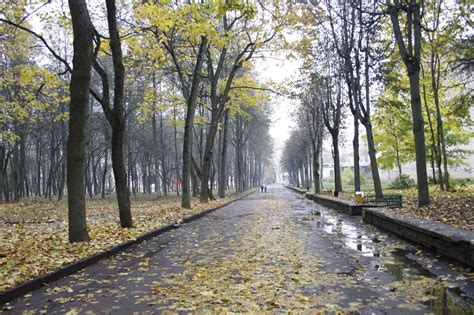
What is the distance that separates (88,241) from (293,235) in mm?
5290

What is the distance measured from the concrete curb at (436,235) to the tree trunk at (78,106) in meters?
7.59

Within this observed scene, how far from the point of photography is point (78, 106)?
9.33m

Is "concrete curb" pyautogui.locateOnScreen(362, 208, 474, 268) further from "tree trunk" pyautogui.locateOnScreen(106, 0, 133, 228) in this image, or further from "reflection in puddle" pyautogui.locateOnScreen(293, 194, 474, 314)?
"tree trunk" pyautogui.locateOnScreen(106, 0, 133, 228)

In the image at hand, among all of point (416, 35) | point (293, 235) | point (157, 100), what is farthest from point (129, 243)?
point (157, 100)

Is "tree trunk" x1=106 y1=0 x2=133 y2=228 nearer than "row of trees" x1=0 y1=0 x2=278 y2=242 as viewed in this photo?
No

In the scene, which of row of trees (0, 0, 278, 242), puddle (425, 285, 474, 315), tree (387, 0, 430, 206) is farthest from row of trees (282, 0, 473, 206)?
puddle (425, 285, 474, 315)

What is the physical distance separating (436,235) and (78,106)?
26.3 ft

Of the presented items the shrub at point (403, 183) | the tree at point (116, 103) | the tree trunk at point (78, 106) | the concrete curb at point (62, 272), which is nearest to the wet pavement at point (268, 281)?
the concrete curb at point (62, 272)

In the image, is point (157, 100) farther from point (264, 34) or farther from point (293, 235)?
point (293, 235)

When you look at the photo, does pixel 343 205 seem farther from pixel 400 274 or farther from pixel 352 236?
pixel 400 274

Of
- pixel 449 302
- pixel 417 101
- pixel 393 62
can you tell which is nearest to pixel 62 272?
pixel 449 302

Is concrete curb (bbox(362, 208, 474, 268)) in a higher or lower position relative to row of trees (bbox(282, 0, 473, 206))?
lower

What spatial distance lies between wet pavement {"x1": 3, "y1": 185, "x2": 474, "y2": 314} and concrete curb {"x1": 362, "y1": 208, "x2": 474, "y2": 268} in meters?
0.23

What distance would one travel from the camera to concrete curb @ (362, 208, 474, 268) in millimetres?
6636
